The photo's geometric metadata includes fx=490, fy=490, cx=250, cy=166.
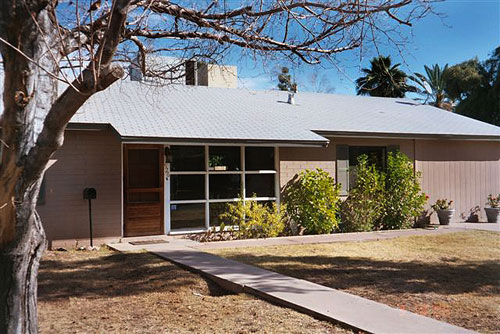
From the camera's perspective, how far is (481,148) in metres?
17.5

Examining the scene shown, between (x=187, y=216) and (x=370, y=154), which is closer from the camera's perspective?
(x=187, y=216)

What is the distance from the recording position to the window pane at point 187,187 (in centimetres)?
1289

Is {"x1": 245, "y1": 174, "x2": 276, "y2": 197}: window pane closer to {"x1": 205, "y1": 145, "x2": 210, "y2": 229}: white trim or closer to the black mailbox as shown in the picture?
{"x1": 205, "y1": 145, "x2": 210, "y2": 229}: white trim

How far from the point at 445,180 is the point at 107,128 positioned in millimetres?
11401

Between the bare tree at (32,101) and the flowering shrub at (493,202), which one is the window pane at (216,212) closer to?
the bare tree at (32,101)

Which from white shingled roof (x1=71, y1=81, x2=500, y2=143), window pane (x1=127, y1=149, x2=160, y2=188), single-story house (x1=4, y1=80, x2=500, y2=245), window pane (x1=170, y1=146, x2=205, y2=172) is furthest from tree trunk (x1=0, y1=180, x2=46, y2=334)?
window pane (x1=170, y1=146, x2=205, y2=172)

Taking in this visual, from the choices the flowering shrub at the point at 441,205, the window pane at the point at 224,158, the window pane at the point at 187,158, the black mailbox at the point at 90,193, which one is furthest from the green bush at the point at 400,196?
the black mailbox at the point at 90,193

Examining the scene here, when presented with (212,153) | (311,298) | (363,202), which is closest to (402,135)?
(363,202)

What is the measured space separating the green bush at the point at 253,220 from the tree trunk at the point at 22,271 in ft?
27.8

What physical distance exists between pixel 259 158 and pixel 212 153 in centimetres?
146

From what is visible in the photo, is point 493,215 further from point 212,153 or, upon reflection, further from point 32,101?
point 32,101

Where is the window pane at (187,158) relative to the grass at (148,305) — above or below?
above

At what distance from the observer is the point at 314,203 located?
44.1 ft

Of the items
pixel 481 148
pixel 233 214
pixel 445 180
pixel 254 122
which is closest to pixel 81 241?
pixel 233 214
